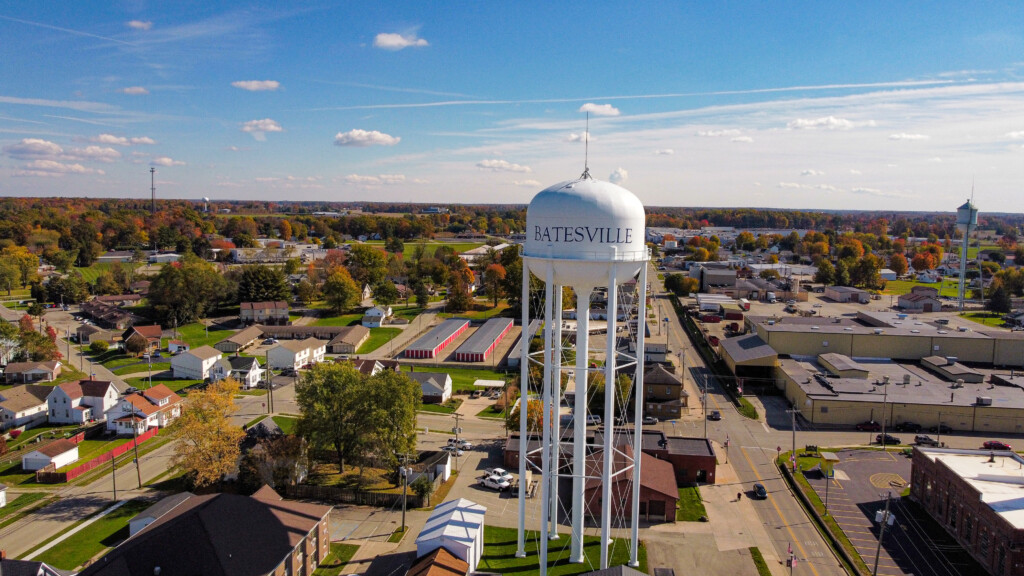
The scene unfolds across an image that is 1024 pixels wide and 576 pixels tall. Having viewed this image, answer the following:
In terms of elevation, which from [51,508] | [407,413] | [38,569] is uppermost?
[407,413]

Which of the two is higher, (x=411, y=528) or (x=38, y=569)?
(x=38, y=569)

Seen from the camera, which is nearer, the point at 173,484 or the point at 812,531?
the point at 812,531

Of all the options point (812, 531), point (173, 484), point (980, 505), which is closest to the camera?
point (980, 505)

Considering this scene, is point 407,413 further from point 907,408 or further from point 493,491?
point 907,408

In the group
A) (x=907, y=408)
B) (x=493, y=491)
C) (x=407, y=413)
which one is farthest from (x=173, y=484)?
(x=907, y=408)

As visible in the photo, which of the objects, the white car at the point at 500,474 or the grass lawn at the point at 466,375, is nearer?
the white car at the point at 500,474

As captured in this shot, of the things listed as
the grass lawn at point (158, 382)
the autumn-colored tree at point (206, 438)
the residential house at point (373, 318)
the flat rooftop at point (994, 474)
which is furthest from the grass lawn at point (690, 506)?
the residential house at point (373, 318)

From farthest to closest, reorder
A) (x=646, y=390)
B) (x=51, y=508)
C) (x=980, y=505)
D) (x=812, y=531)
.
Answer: (x=646, y=390), (x=51, y=508), (x=812, y=531), (x=980, y=505)

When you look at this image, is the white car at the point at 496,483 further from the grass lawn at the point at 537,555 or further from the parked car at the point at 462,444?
the parked car at the point at 462,444
